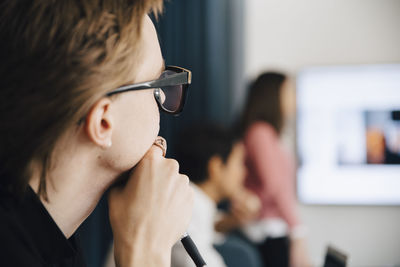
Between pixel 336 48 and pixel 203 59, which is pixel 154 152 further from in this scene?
pixel 336 48

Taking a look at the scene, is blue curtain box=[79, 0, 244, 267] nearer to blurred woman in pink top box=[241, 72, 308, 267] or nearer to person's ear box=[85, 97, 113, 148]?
blurred woman in pink top box=[241, 72, 308, 267]

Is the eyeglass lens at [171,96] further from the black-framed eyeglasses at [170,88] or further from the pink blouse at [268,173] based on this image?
the pink blouse at [268,173]

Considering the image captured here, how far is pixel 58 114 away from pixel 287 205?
2148 millimetres

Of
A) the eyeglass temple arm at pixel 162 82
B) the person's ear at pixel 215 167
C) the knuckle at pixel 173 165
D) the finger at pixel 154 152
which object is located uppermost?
the eyeglass temple arm at pixel 162 82

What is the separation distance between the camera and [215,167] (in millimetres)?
1880

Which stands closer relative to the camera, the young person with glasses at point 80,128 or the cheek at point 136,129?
the young person with glasses at point 80,128

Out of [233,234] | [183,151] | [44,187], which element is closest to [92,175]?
[44,187]

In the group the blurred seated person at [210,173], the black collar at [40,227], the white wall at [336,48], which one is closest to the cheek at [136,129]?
the black collar at [40,227]

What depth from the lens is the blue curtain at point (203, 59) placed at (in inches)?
66.6

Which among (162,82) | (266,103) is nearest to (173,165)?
(162,82)

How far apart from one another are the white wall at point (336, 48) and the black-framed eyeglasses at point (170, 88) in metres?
3.02

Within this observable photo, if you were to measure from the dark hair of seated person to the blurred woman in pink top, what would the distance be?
0.65m

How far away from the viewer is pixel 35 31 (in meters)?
0.60

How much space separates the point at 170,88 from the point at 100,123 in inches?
5.9
